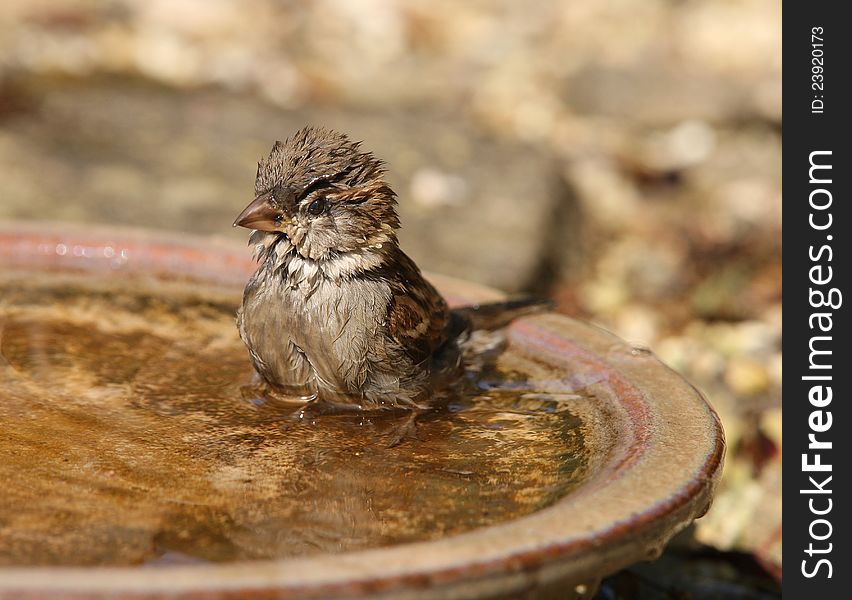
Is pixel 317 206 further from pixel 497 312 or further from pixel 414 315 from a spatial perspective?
pixel 497 312

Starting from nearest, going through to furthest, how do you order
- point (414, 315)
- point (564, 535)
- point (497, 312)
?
point (564, 535) < point (414, 315) < point (497, 312)

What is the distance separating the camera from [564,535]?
2004 mm

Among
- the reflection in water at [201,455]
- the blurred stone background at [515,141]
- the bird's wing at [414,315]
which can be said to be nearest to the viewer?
the reflection in water at [201,455]

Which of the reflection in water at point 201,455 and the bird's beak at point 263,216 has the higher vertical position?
the bird's beak at point 263,216

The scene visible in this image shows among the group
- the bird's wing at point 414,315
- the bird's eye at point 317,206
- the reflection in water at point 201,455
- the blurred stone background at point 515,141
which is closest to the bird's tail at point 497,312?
→ the bird's wing at point 414,315

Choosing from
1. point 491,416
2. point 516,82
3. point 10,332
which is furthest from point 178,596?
point 516,82

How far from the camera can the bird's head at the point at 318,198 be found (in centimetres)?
293

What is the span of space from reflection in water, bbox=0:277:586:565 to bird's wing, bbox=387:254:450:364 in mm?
177

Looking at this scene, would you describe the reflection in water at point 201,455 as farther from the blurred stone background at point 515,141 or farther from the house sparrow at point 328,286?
the blurred stone background at point 515,141

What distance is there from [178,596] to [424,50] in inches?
301

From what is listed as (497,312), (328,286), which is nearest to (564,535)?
(328,286)

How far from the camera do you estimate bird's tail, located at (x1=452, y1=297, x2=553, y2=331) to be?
3447 millimetres

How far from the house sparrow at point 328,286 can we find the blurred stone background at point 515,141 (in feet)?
3.81

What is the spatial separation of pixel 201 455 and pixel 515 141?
4.69m
